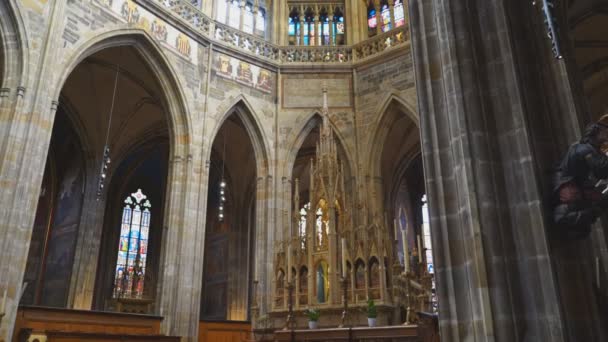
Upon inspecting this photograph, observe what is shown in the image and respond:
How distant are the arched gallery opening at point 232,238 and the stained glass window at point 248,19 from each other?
3888mm

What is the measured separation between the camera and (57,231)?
18.4 metres

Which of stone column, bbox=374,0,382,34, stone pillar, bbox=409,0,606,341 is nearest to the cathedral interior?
stone pillar, bbox=409,0,606,341

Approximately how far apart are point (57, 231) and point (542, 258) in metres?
17.8

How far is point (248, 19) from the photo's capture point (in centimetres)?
1783

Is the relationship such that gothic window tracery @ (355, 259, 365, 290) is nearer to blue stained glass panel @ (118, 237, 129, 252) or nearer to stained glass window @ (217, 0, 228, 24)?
stained glass window @ (217, 0, 228, 24)

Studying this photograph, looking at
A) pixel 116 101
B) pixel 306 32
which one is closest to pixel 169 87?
pixel 116 101

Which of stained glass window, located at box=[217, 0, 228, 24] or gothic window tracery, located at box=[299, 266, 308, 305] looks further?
stained glass window, located at box=[217, 0, 228, 24]

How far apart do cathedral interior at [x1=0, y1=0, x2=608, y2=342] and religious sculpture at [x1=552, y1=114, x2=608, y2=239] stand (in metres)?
0.13

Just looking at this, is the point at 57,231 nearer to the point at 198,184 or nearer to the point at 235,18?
the point at 198,184

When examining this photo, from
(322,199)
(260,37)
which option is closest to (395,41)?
(260,37)

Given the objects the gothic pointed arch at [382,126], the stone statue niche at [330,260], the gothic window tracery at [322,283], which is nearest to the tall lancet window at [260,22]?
the gothic pointed arch at [382,126]

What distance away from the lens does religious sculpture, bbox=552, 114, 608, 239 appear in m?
4.07

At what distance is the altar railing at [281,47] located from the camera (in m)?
15.5

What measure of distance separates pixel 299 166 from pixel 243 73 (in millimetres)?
6060
